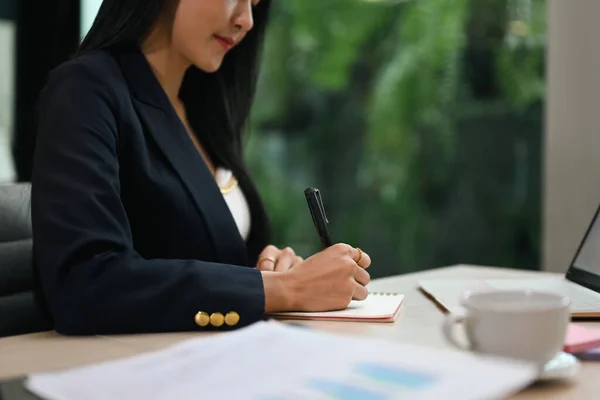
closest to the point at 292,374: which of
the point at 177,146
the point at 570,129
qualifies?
the point at 177,146

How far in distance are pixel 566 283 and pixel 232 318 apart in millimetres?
685

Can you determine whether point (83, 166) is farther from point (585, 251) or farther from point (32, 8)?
point (32, 8)

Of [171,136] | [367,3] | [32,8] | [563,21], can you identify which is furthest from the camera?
[367,3]

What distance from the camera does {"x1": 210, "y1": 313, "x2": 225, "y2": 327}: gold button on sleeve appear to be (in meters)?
0.94

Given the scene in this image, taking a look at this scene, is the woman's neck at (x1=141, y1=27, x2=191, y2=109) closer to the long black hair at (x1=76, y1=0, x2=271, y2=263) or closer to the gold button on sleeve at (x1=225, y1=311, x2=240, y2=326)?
the long black hair at (x1=76, y1=0, x2=271, y2=263)

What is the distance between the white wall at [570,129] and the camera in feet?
6.18

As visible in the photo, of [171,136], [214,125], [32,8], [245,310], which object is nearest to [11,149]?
[32,8]

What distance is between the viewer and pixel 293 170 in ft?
12.1

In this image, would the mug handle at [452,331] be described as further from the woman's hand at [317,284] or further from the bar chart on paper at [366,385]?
the woman's hand at [317,284]

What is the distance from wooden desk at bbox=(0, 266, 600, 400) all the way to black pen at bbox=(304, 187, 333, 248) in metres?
0.16

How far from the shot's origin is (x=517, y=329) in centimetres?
65

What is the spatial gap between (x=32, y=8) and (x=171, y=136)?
65.7 inches

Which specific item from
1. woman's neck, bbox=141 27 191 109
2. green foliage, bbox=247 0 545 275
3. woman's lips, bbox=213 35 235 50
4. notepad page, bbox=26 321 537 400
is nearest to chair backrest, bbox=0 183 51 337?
woman's neck, bbox=141 27 191 109

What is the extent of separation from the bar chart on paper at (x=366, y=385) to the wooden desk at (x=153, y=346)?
0.41ft
